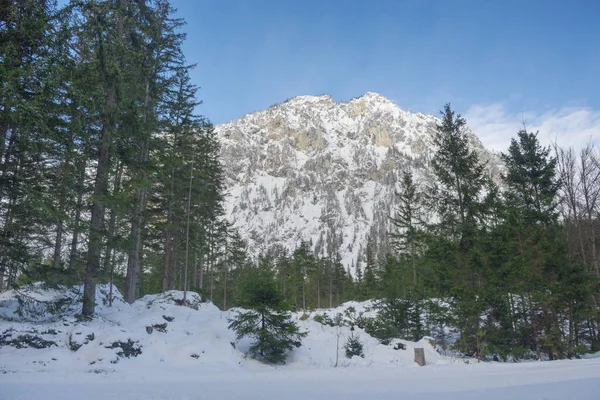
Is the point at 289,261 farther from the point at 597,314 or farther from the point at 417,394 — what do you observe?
the point at 417,394

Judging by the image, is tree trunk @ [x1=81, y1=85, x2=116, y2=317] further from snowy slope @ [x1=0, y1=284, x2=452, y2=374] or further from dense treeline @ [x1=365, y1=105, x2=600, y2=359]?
dense treeline @ [x1=365, y1=105, x2=600, y2=359]

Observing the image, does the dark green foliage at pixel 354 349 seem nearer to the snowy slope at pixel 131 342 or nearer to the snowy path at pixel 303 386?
the snowy slope at pixel 131 342

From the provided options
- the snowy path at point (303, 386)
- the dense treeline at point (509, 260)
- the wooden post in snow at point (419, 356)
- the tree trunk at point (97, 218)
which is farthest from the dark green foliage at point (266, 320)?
the dense treeline at point (509, 260)

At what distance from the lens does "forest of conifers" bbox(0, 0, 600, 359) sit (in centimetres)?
895

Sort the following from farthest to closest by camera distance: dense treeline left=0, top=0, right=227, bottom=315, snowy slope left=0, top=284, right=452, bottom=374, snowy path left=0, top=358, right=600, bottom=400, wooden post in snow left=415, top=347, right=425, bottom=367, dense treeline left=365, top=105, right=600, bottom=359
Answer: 1. dense treeline left=365, top=105, right=600, bottom=359
2. wooden post in snow left=415, top=347, right=425, bottom=367
3. snowy slope left=0, top=284, right=452, bottom=374
4. dense treeline left=0, top=0, right=227, bottom=315
5. snowy path left=0, top=358, right=600, bottom=400

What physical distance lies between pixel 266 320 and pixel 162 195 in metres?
13.3

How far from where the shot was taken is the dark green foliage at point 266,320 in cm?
1187

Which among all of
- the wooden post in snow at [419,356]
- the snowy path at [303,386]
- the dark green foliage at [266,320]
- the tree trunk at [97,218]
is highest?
the tree trunk at [97,218]

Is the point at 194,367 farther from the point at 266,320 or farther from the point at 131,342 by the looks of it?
the point at 266,320

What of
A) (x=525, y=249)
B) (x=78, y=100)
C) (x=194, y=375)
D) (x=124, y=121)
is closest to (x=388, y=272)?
(x=525, y=249)

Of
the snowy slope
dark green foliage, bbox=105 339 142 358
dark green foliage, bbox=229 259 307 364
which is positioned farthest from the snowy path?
dark green foliage, bbox=229 259 307 364

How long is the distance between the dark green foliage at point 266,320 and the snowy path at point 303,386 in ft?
6.28

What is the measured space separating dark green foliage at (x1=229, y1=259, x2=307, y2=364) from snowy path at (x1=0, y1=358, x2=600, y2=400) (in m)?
1.91

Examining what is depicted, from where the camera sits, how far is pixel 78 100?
9.20 metres
